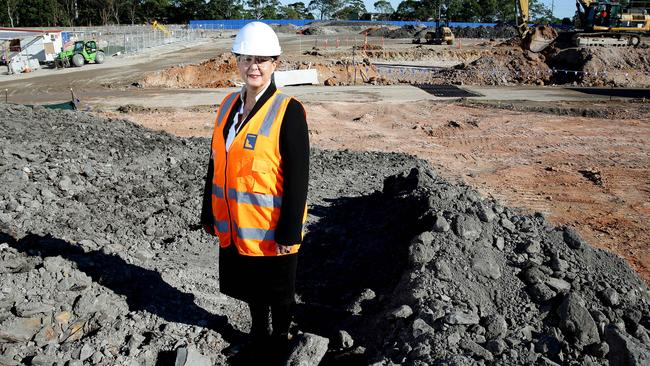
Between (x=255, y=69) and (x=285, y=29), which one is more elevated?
(x=285, y=29)

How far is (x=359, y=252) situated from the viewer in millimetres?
4930

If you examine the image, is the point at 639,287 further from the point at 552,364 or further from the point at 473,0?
the point at 473,0

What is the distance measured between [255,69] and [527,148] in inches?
394

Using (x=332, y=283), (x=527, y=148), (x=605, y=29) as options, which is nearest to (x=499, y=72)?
(x=605, y=29)

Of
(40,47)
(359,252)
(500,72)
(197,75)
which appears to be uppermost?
(40,47)

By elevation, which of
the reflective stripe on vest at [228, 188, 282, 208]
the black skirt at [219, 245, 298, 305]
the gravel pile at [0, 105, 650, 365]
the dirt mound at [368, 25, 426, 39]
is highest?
the dirt mound at [368, 25, 426, 39]

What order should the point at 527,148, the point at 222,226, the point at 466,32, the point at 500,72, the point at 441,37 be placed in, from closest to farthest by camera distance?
1. the point at 222,226
2. the point at 527,148
3. the point at 500,72
4. the point at 441,37
5. the point at 466,32

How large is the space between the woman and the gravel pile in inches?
21.6

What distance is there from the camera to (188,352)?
10.2 feet

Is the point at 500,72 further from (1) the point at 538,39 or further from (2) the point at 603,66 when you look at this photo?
(2) the point at 603,66

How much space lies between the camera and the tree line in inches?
2239

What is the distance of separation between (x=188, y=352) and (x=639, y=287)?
10.8ft

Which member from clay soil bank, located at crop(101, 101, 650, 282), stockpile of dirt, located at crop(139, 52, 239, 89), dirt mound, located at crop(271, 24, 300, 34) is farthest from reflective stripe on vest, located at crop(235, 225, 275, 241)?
dirt mound, located at crop(271, 24, 300, 34)

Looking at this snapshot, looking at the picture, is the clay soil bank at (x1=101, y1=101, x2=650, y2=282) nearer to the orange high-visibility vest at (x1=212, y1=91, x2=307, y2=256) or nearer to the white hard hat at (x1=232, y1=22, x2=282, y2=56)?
the orange high-visibility vest at (x1=212, y1=91, x2=307, y2=256)
